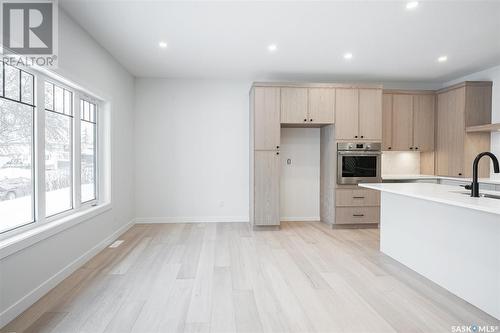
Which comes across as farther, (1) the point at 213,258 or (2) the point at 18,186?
(1) the point at 213,258

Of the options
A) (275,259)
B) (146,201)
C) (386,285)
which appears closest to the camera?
(386,285)

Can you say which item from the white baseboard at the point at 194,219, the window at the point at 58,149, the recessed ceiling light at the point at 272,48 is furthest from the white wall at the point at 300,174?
the window at the point at 58,149

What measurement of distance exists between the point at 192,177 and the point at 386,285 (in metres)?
3.56

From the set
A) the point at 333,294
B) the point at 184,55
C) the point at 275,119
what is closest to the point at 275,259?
the point at 333,294

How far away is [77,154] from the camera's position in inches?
124

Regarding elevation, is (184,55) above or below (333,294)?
above

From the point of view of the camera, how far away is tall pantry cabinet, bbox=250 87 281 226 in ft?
14.6

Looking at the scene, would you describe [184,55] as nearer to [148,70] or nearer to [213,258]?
[148,70]

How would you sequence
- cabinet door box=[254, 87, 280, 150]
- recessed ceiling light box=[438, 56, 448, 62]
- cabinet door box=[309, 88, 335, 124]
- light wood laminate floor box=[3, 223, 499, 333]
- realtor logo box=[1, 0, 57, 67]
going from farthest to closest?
cabinet door box=[309, 88, 335, 124]
cabinet door box=[254, 87, 280, 150]
recessed ceiling light box=[438, 56, 448, 62]
realtor logo box=[1, 0, 57, 67]
light wood laminate floor box=[3, 223, 499, 333]

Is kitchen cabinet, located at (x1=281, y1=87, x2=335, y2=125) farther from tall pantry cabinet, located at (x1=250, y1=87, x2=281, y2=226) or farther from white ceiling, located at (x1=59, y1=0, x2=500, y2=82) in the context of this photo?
white ceiling, located at (x1=59, y1=0, x2=500, y2=82)

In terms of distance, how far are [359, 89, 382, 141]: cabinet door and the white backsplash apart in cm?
83

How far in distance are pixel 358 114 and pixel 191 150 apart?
9.99ft

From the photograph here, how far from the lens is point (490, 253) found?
80.8 inches

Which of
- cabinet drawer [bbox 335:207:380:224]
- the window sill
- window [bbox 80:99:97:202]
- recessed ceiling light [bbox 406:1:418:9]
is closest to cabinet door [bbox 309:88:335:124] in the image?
cabinet drawer [bbox 335:207:380:224]
